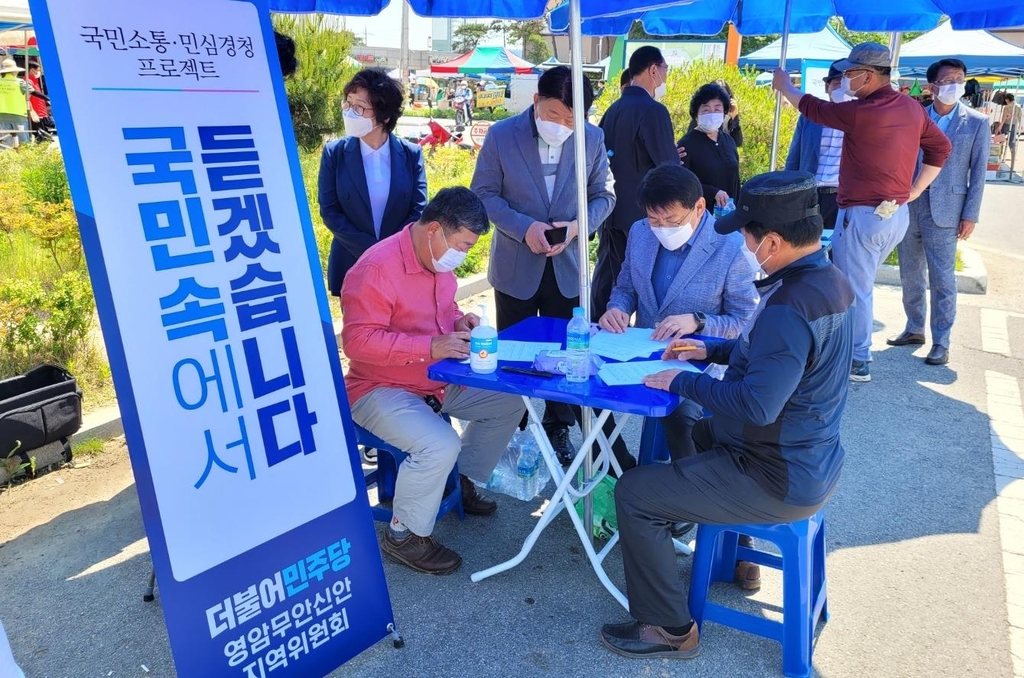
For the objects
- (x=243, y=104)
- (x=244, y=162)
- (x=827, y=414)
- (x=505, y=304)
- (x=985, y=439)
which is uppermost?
(x=243, y=104)

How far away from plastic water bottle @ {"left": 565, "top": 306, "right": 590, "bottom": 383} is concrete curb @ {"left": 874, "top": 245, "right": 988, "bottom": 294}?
5.55 meters

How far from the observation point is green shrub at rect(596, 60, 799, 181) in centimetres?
947

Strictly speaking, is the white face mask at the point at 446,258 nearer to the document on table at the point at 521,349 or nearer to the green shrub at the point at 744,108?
the document on table at the point at 521,349

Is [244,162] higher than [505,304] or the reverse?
higher

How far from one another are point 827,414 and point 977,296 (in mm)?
5916

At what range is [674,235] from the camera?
10.2 feet

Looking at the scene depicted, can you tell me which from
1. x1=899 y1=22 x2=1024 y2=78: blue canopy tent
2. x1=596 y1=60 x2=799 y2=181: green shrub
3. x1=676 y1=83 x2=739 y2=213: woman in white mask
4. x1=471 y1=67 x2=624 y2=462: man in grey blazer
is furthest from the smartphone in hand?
x1=899 y1=22 x2=1024 y2=78: blue canopy tent

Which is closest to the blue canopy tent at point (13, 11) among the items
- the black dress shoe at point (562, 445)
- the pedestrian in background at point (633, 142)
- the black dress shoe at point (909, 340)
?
the pedestrian in background at point (633, 142)

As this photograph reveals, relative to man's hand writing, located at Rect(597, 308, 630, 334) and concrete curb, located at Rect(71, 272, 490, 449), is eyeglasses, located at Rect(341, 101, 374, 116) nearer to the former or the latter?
man's hand writing, located at Rect(597, 308, 630, 334)

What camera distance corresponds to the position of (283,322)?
2361mm

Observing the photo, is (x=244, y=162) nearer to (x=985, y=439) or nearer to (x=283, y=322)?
(x=283, y=322)

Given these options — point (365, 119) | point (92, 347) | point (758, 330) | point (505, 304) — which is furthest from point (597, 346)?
point (92, 347)

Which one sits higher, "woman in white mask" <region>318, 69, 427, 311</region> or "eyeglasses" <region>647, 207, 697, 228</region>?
"woman in white mask" <region>318, 69, 427, 311</region>

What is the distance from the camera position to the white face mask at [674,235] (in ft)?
10.1
